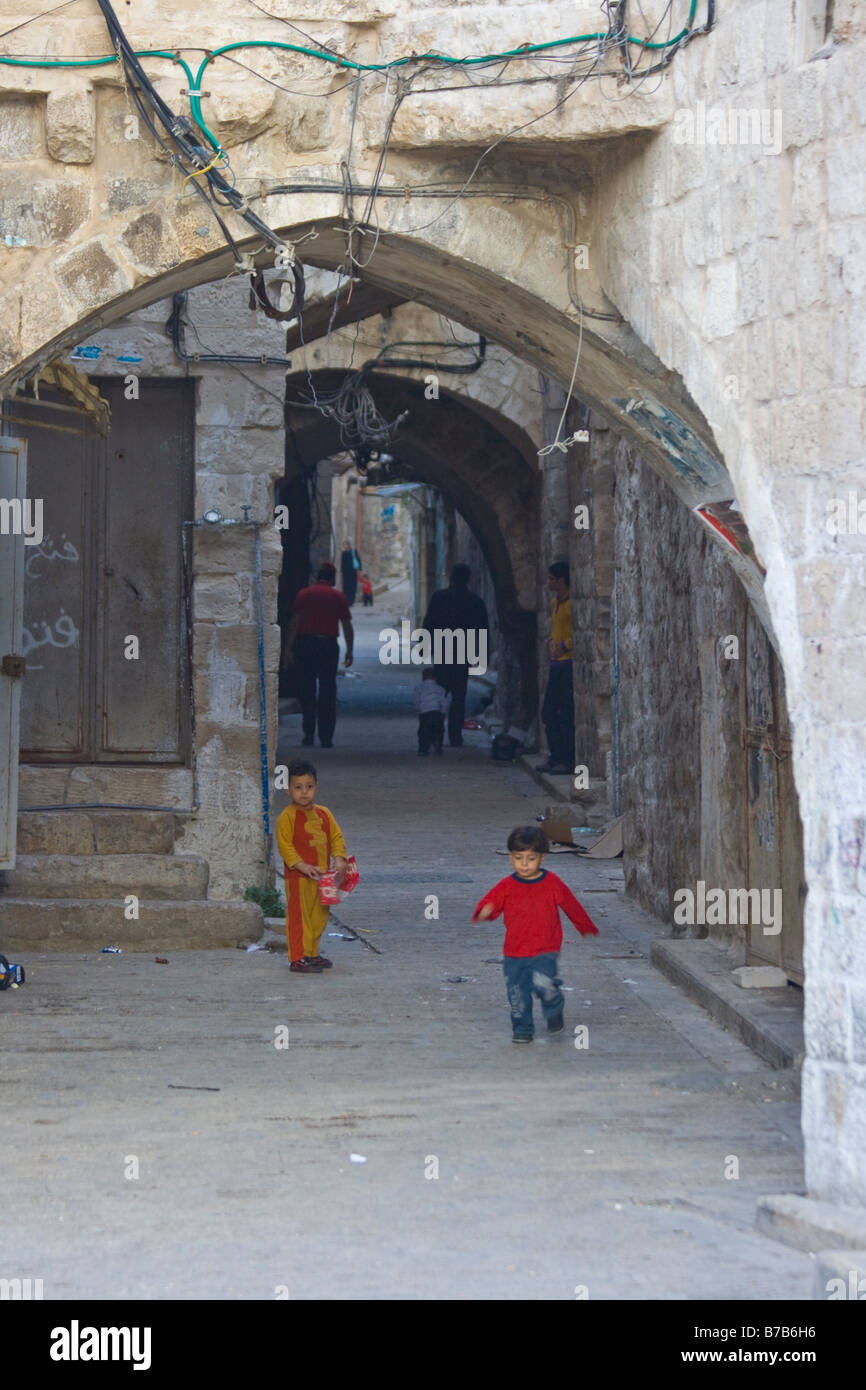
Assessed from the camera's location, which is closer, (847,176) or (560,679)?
(847,176)

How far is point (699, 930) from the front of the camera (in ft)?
23.7

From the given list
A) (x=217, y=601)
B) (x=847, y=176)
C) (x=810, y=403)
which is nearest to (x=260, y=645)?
(x=217, y=601)

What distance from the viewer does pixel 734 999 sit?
5926mm

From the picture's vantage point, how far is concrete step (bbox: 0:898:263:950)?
24.2 feet

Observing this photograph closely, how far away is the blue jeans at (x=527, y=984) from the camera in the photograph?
5.77m

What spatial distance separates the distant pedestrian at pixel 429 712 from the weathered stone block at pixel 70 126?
11.1 m

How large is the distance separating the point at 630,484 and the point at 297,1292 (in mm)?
6440

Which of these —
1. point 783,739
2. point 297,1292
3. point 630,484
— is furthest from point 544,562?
point 297,1292

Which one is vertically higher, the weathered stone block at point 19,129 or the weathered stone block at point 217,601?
the weathered stone block at point 19,129

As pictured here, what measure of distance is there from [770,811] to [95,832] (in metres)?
3.79

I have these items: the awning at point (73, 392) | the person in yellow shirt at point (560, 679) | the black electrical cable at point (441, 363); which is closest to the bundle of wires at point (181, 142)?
the awning at point (73, 392)

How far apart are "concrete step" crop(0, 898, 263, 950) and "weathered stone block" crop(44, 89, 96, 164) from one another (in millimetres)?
3725

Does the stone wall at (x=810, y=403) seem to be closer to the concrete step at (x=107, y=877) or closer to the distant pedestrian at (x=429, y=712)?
the concrete step at (x=107, y=877)

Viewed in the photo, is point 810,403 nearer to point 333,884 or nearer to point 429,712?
point 333,884
